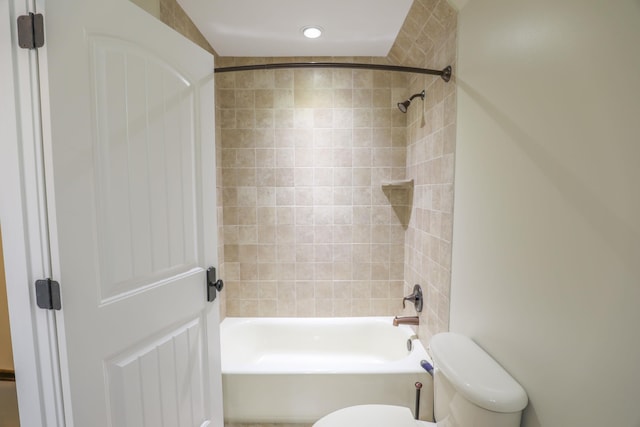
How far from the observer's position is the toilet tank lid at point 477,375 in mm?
776

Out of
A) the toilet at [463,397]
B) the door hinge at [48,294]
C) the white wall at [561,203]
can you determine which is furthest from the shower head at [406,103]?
the door hinge at [48,294]

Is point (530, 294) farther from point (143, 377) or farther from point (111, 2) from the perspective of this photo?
point (111, 2)

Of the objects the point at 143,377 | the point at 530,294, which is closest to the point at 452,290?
the point at 530,294

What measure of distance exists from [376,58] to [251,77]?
0.98 metres

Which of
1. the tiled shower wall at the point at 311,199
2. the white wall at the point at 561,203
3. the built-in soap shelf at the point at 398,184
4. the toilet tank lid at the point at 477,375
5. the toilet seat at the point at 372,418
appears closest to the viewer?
the white wall at the point at 561,203

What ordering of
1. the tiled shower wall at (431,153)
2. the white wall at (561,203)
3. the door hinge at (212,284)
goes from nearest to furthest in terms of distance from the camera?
the white wall at (561,203)
the door hinge at (212,284)
the tiled shower wall at (431,153)

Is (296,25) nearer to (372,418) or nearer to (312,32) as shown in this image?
(312,32)

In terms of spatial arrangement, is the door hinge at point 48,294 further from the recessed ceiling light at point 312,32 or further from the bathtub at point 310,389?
the recessed ceiling light at point 312,32

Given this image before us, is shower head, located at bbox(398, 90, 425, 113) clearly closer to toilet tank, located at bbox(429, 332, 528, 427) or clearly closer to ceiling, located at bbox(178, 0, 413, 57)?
ceiling, located at bbox(178, 0, 413, 57)

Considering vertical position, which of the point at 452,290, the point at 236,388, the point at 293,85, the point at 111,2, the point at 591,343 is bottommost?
the point at 236,388

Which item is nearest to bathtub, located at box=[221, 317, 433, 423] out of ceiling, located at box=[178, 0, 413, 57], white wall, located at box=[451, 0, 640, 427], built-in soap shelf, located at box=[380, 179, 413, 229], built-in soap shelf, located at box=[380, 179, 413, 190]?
white wall, located at box=[451, 0, 640, 427]

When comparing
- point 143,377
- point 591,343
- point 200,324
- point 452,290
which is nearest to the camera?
point 591,343

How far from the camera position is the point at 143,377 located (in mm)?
959

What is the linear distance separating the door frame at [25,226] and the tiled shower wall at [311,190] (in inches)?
55.9
